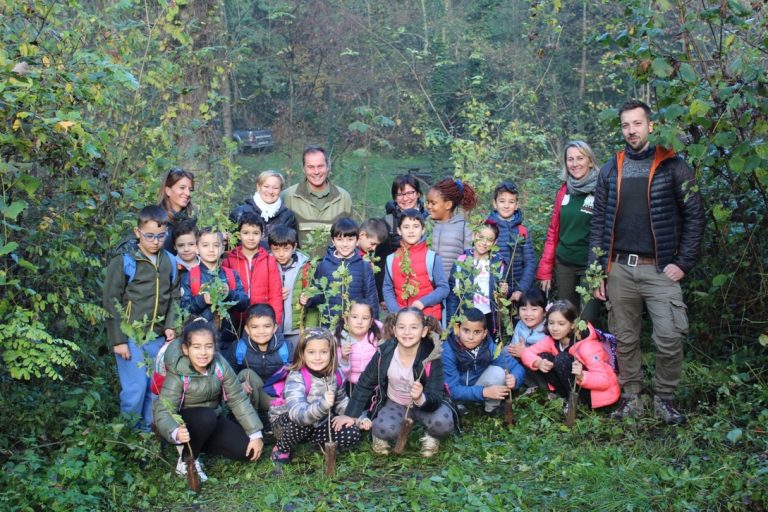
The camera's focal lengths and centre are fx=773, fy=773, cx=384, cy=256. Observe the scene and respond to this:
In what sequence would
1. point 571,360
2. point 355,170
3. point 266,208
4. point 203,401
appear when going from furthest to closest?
point 355,170, point 266,208, point 571,360, point 203,401

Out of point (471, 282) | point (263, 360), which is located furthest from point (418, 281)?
point (263, 360)

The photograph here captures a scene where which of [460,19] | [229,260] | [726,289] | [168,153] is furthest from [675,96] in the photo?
[460,19]

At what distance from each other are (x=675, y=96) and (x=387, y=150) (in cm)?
1338

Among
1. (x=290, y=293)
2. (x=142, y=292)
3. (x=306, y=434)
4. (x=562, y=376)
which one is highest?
(x=142, y=292)

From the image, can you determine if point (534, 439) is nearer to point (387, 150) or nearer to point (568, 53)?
point (387, 150)

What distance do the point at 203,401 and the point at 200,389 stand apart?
0.10 meters

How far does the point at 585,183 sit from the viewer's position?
595 cm

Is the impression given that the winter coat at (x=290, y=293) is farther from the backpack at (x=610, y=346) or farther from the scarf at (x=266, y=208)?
the backpack at (x=610, y=346)

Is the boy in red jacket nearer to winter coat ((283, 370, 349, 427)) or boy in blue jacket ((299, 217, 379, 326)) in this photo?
boy in blue jacket ((299, 217, 379, 326))

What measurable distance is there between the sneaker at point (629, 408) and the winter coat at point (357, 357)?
175cm

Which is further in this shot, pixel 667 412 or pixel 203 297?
pixel 203 297

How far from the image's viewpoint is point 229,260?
5.75 meters

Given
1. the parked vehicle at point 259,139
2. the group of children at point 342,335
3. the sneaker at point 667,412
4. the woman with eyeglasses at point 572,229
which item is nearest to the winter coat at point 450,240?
the group of children at point 342,335

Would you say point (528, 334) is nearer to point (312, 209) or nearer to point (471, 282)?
point (471, 282)
